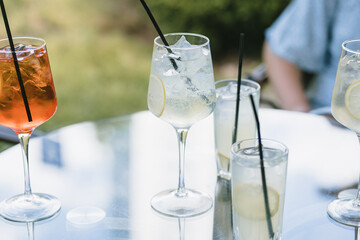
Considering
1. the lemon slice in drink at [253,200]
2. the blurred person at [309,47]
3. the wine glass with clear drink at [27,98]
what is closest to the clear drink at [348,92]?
the lemon slice in drink at [253,200]

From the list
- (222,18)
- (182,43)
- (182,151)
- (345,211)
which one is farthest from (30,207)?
(222,18)

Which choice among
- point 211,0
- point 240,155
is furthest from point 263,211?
point 211,0

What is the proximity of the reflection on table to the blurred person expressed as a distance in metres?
0.58

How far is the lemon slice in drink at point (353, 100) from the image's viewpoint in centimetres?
132

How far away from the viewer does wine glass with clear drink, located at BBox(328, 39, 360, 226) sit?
4.34 feet

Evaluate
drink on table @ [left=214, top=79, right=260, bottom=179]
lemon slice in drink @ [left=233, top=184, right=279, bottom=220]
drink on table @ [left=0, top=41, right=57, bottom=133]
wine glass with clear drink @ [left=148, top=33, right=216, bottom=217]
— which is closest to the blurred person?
drink on table @ [left=214, top=79, right=260, bottom=179]

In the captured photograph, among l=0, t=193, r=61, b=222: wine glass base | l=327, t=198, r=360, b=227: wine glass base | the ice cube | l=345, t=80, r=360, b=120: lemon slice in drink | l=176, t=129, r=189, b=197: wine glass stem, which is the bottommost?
l=327, t=198, r=360, b=227: wine glass base

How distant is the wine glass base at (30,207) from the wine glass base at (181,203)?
239 millimetres

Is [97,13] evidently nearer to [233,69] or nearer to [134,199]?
[233,69]

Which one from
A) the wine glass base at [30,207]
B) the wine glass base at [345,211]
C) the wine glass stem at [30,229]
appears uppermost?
the wine glass base at [30,207]

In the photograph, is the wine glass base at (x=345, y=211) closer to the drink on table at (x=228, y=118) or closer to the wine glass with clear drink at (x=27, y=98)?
the drink on table at (x=228, y=118)

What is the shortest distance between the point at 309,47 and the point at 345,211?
119 centimetres

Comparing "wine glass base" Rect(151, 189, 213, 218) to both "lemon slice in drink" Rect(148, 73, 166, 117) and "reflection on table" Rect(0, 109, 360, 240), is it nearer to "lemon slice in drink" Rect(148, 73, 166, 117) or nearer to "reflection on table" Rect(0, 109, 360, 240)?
"reflection on table" Rect(0, 109, 360, 240)

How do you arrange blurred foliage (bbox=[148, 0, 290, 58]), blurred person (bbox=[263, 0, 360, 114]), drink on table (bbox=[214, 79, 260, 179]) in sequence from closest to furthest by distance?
drink on table (bbox=[214, 79, 260, 179]) → blurred person (bbox=[263, 0, 360, 114]) → blurred foliage (bbox=[148, 0, 290, 58])
